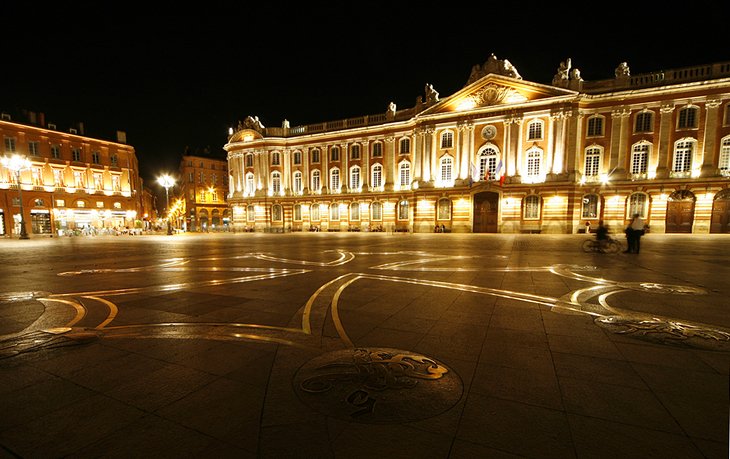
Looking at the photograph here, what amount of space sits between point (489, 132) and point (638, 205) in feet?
52.7

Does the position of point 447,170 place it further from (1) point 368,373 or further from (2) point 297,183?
(1) point 368,373

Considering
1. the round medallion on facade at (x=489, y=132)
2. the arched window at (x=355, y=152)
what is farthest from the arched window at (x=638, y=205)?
the arched window at (x=355, y=152)

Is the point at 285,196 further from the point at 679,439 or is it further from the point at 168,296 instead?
the point at 679,439

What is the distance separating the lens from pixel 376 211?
41.9 metres

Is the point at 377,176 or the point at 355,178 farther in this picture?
the point at 355,178

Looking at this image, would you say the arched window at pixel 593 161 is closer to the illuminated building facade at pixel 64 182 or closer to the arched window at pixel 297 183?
the arched window at pixel 297 183

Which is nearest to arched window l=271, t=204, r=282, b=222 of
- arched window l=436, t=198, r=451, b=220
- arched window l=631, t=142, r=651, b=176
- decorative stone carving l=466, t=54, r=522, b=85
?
arched window l=436, t=198, r=451, b=220

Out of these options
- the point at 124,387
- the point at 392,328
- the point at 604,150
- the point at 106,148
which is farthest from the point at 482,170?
the point at 106,148

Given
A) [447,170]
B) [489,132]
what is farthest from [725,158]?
[447,170]

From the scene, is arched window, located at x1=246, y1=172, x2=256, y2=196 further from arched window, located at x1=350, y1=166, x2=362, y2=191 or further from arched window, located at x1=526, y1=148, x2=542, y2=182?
arched window, located at x1=526, y1=148, x2=542, y2=182

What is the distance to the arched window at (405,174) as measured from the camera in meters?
39.7

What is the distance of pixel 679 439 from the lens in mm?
2279

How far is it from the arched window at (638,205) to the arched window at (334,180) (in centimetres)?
3295

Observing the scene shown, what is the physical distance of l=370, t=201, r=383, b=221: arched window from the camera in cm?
4166
